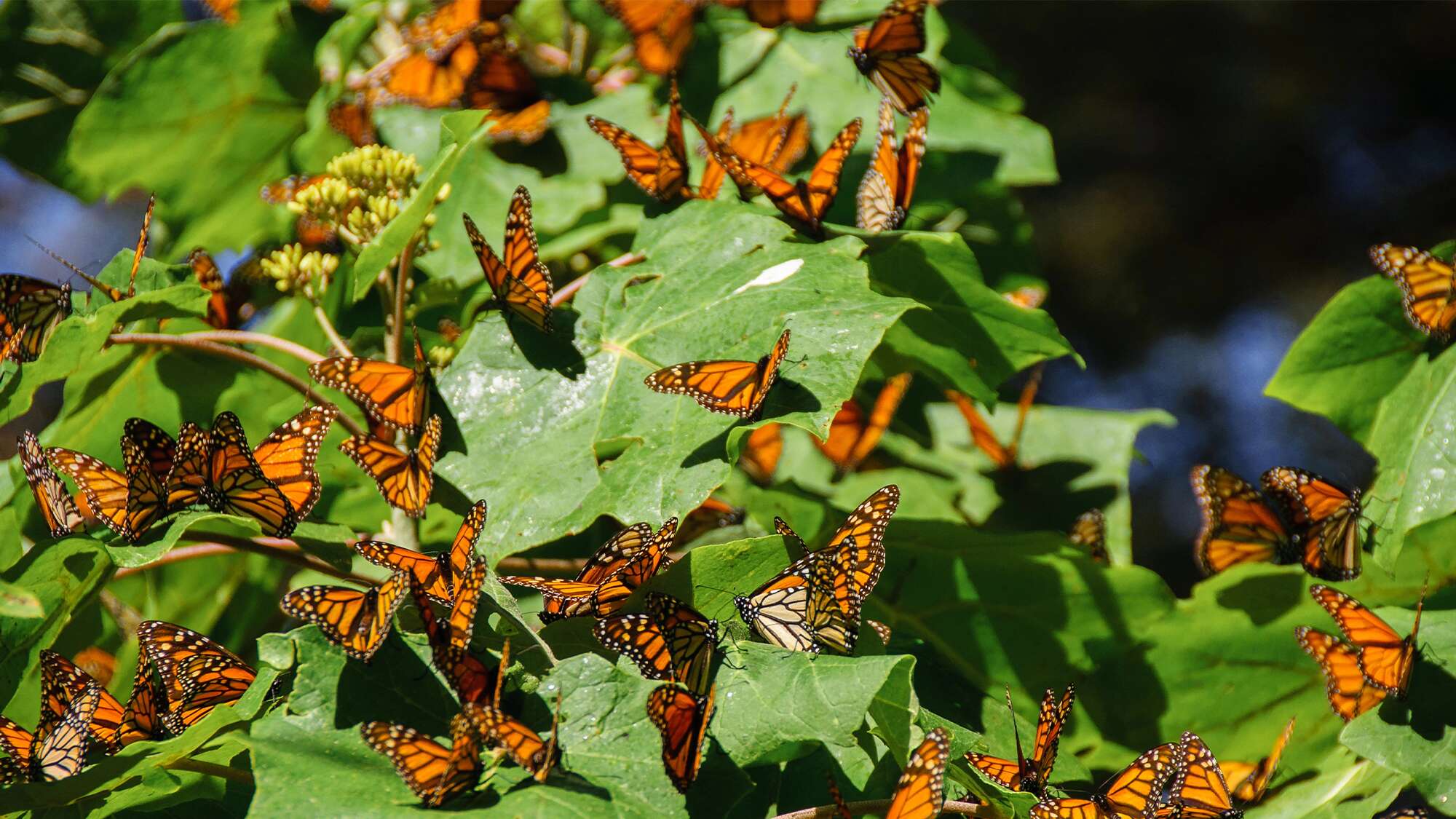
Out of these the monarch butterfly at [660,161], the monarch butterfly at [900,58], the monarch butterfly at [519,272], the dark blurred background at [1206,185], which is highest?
the monarch butterfly at [900,58]

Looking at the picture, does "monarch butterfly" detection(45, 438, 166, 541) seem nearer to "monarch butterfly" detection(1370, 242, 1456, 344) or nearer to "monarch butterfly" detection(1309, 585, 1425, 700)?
"monarch butterfly" detection(1309, 585, 1425, 700)

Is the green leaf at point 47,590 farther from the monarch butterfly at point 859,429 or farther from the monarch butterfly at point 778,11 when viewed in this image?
the monarch butterfly at point 778,11

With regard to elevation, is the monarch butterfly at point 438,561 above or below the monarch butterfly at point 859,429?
above

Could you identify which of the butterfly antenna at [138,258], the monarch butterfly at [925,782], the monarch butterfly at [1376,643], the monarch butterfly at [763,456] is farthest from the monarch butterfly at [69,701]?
the monarch butterfly at [1376,643]

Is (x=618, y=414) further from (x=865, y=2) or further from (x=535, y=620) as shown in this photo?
(x=865, y=2)

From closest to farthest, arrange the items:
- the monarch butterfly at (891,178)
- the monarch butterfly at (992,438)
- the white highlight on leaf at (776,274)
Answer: the white highlight on leaf at (776,274)
the monarch butterfly at (891,178)
the monarch butterfly at (992,438)

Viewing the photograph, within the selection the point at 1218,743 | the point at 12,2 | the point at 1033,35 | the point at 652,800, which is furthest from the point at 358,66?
the point at 1033,35
